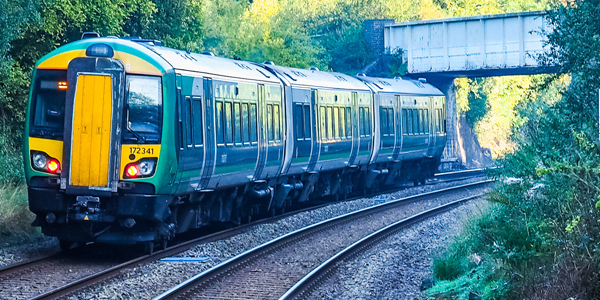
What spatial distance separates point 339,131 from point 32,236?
973 cm

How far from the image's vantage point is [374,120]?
26078 millimetres

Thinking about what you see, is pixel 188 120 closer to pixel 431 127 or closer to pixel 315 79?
pixel 315 79

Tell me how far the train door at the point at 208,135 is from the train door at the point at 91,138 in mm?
2191

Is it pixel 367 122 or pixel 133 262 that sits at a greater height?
pixel 367 122

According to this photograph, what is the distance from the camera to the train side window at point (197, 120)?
46.4 ft

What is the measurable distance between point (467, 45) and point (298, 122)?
21383 millimetres

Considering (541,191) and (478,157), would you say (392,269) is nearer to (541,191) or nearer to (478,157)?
(541,191)

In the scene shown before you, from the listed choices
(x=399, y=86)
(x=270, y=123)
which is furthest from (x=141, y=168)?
(x=399, y=86)

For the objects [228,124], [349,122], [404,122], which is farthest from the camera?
[404,122]

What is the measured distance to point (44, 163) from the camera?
508 inches

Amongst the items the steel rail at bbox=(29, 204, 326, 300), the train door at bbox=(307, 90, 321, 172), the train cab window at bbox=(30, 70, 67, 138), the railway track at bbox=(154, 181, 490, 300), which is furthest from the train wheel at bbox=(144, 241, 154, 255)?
the train door at bbox=(307, 90, 321, 172)

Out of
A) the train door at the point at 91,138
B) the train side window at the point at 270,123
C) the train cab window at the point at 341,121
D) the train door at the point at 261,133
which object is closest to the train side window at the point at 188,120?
the train door at the point at 91,138

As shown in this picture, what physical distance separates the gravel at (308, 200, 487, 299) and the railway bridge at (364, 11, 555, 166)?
73.9 feet

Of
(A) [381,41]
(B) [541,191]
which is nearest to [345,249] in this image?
(B) [541,191]
